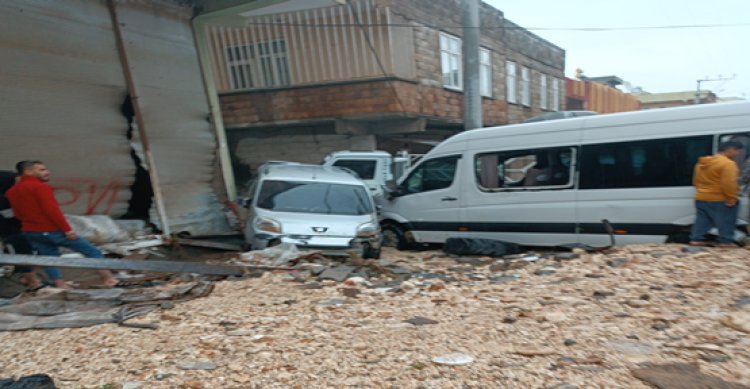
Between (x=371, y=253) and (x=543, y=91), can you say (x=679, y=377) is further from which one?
(x=543, y=91)

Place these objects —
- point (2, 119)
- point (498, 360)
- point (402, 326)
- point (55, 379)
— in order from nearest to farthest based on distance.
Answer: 1. point (55, 379)
2. point (498, 360)
3. point (402, 326)
4. point (2, 119)

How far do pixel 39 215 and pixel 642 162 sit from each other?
725 centimetres

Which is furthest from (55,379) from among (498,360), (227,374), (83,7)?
(83,7)

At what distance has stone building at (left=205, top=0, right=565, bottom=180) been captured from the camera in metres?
12.1

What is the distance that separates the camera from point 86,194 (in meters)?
6.44

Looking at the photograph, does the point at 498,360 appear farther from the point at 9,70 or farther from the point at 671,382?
the point at 9,70

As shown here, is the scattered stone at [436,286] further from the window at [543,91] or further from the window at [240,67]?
the window at [543,91]

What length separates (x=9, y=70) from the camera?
5762 millimetres

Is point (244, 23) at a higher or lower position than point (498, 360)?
higher

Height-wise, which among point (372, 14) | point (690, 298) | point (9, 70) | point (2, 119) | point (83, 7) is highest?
point (372, 14)

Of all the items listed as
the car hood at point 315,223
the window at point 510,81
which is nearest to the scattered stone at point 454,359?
the car hood at point 315,223

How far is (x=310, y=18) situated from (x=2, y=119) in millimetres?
8739

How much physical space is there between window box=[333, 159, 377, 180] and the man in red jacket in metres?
6.55

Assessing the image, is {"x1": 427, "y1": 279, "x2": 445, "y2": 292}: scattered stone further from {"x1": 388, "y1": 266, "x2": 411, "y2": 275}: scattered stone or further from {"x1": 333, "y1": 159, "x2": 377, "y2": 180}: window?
{"x1": 333, "y1": 159, "x2": 377, "y2": 180}: window
